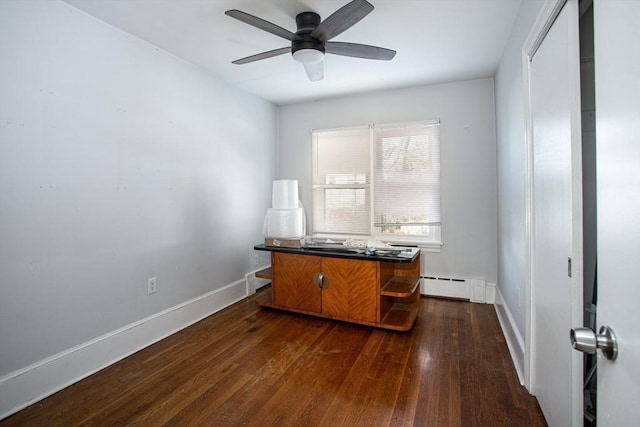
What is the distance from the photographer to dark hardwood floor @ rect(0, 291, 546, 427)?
174cm

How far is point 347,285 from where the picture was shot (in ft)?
9.66

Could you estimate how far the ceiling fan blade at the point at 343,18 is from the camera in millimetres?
1671

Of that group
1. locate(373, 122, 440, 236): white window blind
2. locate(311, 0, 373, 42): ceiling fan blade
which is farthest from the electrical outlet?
locate(373, 122, 440, 236): white window blind

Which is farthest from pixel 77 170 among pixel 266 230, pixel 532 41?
pixel 532 41

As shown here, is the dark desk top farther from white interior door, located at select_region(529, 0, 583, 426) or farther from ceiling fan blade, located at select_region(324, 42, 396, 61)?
ceiling fan blade, located at select_region(324, 42, 396, 61)

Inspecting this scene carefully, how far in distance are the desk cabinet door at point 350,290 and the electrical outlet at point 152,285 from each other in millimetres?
1473

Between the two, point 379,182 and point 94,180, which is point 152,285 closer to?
point 94,180

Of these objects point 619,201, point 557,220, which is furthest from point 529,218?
point 619,201

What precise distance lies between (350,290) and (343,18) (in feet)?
7.03

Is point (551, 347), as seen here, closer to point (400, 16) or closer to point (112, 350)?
point (400, 16)

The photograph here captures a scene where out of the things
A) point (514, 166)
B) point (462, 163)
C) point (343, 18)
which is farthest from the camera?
point (462, 163)

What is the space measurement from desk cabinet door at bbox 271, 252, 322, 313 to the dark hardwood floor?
28 cm

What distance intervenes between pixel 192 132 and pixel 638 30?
3.11 m

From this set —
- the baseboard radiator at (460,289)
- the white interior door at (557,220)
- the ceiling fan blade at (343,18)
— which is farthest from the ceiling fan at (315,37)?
the baseboard radiator at (460,289)
